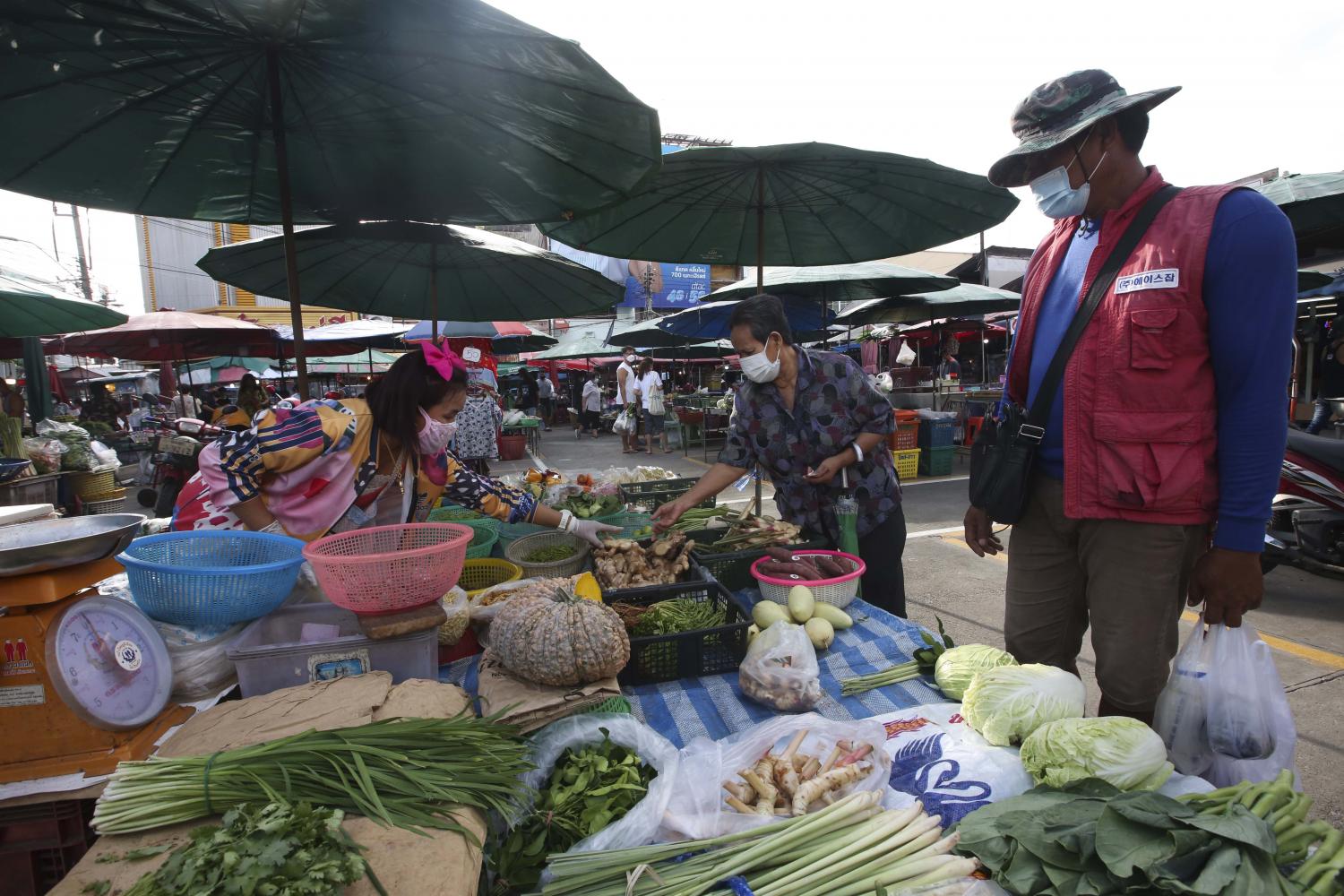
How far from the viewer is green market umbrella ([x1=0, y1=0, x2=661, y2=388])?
1893mm

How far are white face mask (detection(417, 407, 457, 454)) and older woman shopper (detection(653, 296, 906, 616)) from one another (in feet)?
4.01

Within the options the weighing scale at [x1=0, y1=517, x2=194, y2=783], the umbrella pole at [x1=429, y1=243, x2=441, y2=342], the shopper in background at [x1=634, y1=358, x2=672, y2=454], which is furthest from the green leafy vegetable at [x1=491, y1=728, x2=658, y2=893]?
the shopper in background at [x1=634, y1=358, x2=672, y2=454]

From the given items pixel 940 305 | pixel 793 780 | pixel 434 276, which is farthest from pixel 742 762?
pixel 940 305

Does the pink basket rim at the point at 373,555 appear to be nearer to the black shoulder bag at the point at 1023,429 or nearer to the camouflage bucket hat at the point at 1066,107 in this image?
the black shoulder bag at the point at 1023,429

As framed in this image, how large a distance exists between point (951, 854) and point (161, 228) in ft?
119

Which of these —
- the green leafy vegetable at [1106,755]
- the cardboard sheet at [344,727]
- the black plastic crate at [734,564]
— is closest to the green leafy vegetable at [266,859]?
the cardboard sheet at [344,727]

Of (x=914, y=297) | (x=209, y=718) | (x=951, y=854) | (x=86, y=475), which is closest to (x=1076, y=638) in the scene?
(x=951, y=854)

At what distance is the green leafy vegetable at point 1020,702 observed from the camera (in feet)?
5.22

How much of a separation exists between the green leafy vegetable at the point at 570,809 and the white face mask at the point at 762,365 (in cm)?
199

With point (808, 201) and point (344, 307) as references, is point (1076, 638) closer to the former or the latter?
point (808, 201)

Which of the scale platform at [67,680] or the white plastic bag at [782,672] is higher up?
the scale platform at [67,680]

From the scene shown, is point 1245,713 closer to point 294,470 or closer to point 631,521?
point 631,521

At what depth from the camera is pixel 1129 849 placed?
1086mm

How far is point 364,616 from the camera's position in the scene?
1830 millimetres
